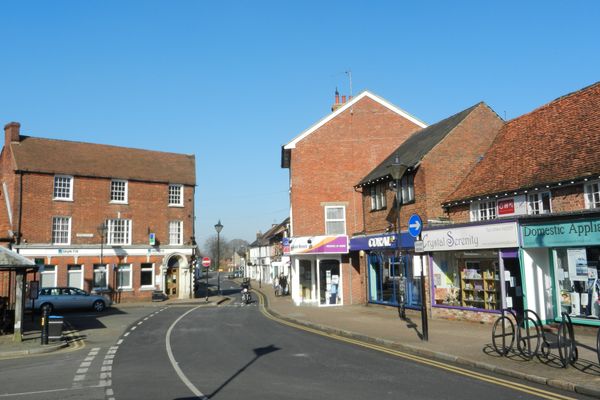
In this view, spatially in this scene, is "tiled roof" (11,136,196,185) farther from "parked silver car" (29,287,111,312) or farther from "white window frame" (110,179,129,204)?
"parked silver car" (29,287,111,312)

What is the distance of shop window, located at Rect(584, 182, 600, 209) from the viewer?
15.2m

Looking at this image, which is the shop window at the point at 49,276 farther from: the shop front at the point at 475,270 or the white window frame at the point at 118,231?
the shop front at the point at 475,270

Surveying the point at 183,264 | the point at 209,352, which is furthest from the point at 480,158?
the point at 183,264

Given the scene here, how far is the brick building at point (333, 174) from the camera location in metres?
28.9

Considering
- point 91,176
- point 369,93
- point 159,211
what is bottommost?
point 159,211

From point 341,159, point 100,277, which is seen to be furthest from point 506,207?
point 100,277

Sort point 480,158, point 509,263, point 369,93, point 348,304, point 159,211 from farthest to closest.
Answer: point 159,211 < point 369,93 < point 348,304 < point 480,158 < point 509,263

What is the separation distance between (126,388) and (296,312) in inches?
630

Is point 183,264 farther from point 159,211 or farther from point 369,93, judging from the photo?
point 369,93

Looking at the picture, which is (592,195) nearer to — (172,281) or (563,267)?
(563,267)

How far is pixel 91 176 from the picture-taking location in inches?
1430

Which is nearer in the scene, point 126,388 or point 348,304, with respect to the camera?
point 126,388

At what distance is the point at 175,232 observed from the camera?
39.5 m

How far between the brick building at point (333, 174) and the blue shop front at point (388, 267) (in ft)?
7.48
